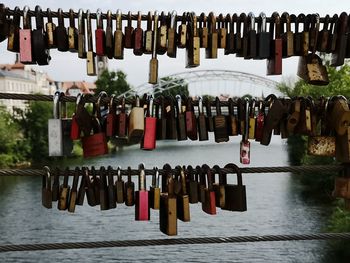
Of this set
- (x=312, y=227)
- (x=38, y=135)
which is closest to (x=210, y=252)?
(x=312, y=227)

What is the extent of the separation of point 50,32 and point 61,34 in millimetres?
42

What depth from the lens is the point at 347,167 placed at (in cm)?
210

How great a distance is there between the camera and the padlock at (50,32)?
205 centimetres

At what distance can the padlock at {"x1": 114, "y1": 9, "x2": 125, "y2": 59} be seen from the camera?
2117 millimetres

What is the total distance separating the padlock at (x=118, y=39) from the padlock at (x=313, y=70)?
2.52ft

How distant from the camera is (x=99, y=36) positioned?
6.98 ft

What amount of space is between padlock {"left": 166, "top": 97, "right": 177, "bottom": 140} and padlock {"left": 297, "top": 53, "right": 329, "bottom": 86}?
60cm

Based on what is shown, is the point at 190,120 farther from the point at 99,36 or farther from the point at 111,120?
the point at 99,36

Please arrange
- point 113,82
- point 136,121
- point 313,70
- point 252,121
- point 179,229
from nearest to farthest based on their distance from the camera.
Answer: point 136,121 → point 252,121 → point 313,70 → point 179,229 → point 113,82

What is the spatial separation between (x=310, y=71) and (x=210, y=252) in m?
11.5

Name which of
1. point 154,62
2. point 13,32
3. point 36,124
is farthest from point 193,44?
point 36,124

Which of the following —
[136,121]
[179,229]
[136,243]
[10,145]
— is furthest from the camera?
[10,145]

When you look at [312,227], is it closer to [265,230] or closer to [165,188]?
[265,230]

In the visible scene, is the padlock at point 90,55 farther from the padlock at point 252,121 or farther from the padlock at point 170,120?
the padlock at point 252,121
